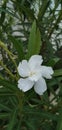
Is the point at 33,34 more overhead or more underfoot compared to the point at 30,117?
more overhead

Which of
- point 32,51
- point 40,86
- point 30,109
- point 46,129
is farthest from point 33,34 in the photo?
point 46,129

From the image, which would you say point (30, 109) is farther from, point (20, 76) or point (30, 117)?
point (20, 76)

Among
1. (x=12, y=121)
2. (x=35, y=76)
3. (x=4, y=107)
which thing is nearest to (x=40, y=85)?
(x=35, y=76)

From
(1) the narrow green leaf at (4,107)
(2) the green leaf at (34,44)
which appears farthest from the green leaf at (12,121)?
(2) the green leaf at (34,44)

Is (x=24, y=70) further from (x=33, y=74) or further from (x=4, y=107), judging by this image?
(x=4, y=107)

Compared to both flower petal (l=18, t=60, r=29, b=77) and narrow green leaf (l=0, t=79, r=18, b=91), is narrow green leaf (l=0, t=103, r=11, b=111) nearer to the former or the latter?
narrow green leaf (l=0, t=79, r=18, b=91)

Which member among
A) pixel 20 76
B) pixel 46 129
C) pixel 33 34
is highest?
pixel 33 34

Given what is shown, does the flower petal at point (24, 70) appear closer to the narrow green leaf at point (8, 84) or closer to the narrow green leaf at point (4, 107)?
the narrow green leaf at point (8, 84)

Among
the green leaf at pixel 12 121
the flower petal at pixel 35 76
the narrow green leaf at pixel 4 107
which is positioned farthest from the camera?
the narrow green leaf at pixel 4 107
